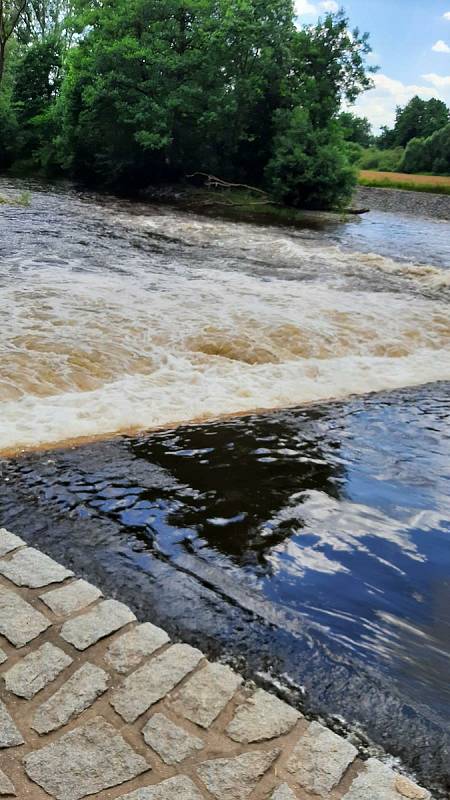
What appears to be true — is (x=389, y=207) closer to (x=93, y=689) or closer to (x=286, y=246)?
(x=286, y=246)

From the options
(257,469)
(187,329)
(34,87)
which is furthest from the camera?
(34,87)

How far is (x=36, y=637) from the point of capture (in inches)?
95.0

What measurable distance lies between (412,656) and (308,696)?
512mm

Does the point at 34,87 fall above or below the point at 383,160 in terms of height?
below

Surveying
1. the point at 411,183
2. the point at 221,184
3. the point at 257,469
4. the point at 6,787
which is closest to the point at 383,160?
the point at 411,183

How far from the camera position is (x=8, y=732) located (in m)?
2.02

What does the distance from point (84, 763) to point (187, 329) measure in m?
5.34

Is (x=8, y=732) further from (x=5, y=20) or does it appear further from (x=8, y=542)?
(x=5, y=20)

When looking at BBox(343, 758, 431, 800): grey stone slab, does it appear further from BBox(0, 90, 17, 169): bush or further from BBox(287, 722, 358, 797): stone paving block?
BBox(0, 90, 17, 169): bush

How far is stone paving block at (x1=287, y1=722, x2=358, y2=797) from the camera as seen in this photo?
1941 millimetres

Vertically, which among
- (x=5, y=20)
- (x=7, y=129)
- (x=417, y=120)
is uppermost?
(x=417, y=120)

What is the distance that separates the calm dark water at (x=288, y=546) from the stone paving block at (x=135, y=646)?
110 mm

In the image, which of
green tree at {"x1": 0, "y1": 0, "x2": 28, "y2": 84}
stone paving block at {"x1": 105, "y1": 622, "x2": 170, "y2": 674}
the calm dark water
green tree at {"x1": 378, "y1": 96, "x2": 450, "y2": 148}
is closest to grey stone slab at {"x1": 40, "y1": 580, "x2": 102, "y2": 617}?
the calm dark water

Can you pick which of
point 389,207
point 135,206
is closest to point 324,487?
point 135,206
